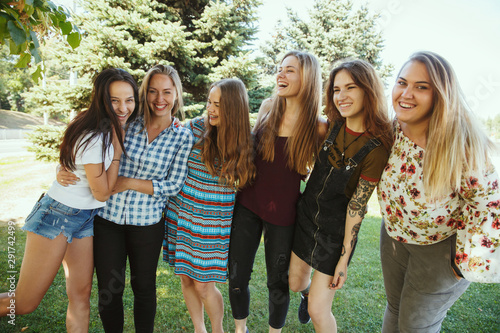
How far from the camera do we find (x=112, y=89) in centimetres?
217

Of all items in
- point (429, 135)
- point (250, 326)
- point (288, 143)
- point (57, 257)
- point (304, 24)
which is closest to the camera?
point (429, 135)

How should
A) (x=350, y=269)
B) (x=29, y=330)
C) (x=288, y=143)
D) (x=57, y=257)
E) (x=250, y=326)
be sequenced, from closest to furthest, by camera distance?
(x=57, y=257) < (x=288, y=143) < (x=29, y=330) < (x=250, y=326) < (x=350, y=269)

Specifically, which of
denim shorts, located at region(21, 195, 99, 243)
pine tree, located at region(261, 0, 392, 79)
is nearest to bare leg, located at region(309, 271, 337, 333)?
denim shorts, located at region(21, 195, 99, 243)

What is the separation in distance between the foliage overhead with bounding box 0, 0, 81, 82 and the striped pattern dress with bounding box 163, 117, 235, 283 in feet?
4.05

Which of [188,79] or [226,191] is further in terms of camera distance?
[188,79]

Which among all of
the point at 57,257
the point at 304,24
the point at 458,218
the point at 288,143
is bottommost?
the point at 57,257

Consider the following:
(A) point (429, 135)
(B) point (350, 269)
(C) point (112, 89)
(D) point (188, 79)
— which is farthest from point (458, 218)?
(D) point (188, 79)

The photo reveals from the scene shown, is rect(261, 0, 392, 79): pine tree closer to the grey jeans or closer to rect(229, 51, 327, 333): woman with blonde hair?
rect(229, 51, 327, 333): woman with blonde hair

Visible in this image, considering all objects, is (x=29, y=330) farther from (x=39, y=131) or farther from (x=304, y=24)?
(x=304, y=24)

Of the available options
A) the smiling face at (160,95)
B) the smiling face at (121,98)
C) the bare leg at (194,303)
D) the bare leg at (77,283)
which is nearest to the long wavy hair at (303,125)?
the smiling face at (160,95)

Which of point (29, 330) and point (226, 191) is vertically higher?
point (226, 191)

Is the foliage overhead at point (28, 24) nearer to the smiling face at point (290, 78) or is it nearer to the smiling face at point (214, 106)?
the smiling face at point (214, 106)

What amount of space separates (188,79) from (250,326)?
611cm

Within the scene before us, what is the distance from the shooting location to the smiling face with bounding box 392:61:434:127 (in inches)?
68.2
